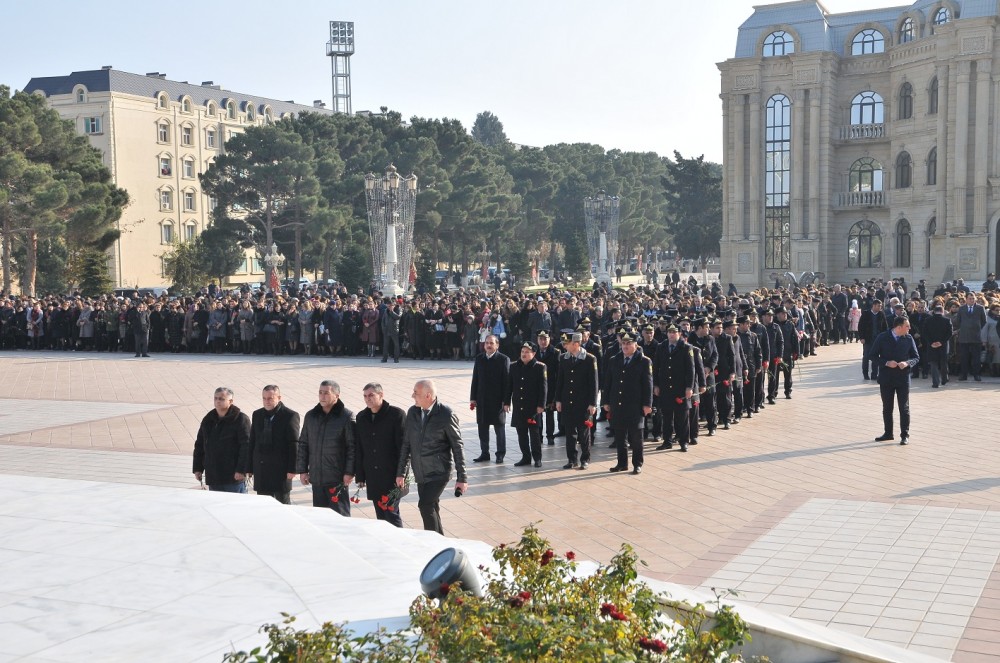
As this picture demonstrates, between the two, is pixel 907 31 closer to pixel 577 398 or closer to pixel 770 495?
pixel 577 398

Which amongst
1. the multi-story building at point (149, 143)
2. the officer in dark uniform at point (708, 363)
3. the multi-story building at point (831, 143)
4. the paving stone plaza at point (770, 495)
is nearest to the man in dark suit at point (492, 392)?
the paving stone plaza at point (770, 495)

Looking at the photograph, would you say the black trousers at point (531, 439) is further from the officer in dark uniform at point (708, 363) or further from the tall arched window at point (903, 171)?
the tall arched window at point (903, 171)

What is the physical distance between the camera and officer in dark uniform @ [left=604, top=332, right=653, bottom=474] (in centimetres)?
1211

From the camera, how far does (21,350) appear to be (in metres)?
31.6

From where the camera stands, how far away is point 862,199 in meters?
51.2

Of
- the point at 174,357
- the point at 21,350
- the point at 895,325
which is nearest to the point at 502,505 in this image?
the point at 895,325

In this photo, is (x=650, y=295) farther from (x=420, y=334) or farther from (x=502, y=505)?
(x=502, y=505)

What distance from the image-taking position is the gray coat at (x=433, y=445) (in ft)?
28.4

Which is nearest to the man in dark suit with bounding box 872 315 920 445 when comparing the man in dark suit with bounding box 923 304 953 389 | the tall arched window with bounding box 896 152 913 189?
the man in dark suit with bounding box 923 304 953 389

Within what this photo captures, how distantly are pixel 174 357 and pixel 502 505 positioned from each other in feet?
65.2

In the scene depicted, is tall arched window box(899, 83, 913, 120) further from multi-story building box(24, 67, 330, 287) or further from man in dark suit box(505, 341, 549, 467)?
man in dark suit box(505, 341, 549, 467)

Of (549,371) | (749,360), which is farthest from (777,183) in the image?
(549,371)

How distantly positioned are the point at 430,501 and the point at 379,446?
659 millimetres

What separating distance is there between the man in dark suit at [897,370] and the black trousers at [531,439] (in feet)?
15.2
